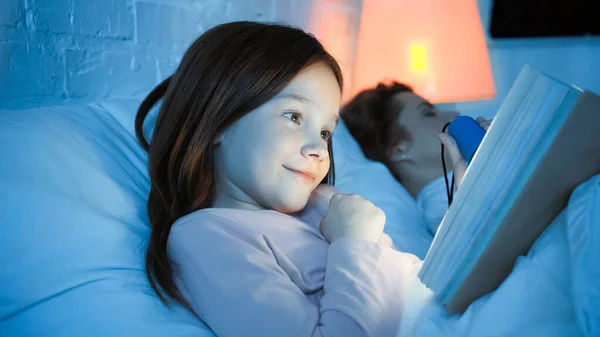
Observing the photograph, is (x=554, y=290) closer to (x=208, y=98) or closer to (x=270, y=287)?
(x=270, y=287)

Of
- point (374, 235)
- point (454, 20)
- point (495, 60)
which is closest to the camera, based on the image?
point (374, 235)

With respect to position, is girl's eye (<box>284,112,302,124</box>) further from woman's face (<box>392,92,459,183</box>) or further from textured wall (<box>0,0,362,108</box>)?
woman's face (<box>392,92,459,183</box>)

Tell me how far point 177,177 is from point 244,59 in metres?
0.21

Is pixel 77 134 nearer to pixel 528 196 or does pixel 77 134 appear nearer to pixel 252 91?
pixel 252 91

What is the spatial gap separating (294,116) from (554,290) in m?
0.42

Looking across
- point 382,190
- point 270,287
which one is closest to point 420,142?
point 382,190

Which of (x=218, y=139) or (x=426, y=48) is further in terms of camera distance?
(x=426, y=48)

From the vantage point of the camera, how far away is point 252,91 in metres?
0.77

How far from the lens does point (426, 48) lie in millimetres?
1696

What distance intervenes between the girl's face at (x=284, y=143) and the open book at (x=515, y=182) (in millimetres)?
261

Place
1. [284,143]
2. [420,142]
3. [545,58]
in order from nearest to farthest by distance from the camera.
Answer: [284,143], [420,142], [545,58]

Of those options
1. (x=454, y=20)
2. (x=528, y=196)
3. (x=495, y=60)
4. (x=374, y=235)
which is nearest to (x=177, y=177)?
(x=374, y=235)

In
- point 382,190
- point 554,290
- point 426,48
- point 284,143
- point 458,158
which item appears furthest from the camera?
point 426,48

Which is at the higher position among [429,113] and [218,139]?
[218,139]
